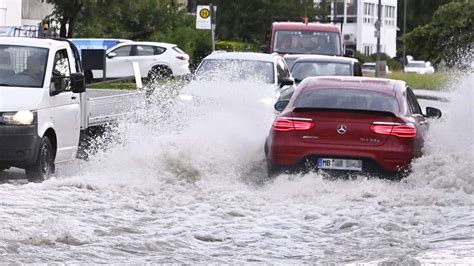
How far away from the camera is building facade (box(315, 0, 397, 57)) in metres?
107

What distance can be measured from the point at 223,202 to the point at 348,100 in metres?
2.34

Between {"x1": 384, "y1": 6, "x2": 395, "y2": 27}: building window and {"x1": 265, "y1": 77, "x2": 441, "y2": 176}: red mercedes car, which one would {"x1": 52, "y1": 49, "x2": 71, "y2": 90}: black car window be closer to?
{"x1": 265, "y1": 77, "x2": 441, "y2": 176}: red mercedes car

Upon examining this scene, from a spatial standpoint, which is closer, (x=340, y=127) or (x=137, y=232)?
(x=137, y=232)

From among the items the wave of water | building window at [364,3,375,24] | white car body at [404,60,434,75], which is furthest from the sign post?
building window at [364,3,375,24]

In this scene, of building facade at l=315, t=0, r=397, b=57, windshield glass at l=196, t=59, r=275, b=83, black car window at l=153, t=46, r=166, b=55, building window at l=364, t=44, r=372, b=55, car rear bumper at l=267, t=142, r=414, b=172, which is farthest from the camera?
building window at l=364, t=44, r=372, b=55

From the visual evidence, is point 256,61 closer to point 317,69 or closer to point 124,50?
point 317,69

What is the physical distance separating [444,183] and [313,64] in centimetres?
1257

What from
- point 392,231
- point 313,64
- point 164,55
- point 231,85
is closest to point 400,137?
point 392,231

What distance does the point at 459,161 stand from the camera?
50.8ft

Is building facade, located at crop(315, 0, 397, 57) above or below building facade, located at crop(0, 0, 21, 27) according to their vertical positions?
below

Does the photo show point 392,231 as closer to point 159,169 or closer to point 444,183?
point 444,183

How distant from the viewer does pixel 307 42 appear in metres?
33.7

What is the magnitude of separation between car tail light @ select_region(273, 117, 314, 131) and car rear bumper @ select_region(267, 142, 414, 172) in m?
0.24

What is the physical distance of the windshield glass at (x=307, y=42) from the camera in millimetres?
33594
